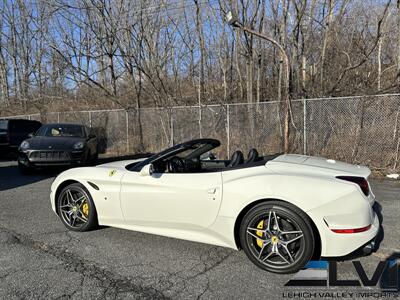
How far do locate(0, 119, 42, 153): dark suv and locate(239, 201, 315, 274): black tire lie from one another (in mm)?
11549

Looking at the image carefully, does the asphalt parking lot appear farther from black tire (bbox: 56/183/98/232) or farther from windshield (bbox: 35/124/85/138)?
windshield (bbox: 35/124/85/138)

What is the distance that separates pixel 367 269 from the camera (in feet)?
9.84

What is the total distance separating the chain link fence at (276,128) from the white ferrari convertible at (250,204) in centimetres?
550

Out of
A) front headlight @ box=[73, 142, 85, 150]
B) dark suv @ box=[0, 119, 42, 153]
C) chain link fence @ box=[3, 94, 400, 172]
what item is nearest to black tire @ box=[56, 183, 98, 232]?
front headlight @ box=[73, 142, 85, 150]

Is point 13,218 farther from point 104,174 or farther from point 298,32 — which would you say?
point 298,32

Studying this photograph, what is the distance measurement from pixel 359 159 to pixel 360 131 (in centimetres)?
75

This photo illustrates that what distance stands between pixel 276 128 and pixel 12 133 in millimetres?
10330

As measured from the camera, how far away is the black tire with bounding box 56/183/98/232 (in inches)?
156

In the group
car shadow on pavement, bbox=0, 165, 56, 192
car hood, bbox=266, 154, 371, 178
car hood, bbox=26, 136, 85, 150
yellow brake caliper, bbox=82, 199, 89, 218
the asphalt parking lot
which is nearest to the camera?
the asphalt parking lot

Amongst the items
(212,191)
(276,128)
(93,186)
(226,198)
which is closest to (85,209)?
(93,186)

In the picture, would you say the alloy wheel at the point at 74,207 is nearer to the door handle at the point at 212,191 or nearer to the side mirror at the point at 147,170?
the side mirror at the point at 147,170

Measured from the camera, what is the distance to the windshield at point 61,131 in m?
9.28

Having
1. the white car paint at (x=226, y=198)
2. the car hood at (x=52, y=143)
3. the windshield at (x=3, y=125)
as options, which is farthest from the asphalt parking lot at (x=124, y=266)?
the windshield at (x=3, y=125)

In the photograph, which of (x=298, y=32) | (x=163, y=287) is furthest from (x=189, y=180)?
(x=298, y=32)
